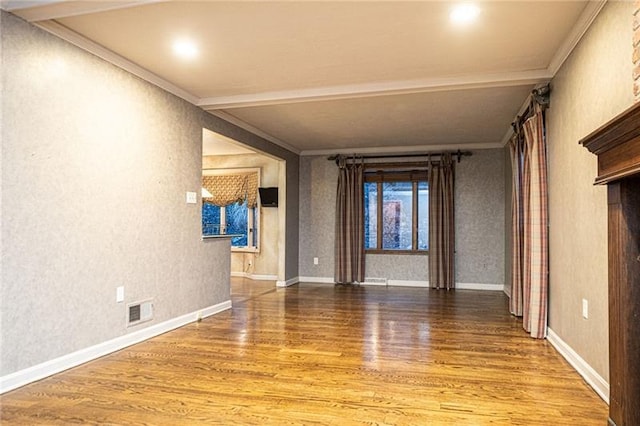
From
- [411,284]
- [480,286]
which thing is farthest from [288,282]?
[480,286]

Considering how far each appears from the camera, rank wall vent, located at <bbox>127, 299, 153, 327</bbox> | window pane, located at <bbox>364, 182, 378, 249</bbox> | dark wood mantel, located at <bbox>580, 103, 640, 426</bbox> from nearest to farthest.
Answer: dark wood mantel, located at <bbox>580, 103, 640, 426</bbox>
wall vent, located at <bbox>127, 299, 153, 327</bbox>
window pane, located at <bbox>364, 182, 378, 249</bbox>

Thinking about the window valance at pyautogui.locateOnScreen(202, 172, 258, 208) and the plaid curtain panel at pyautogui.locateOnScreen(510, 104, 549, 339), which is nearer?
the plaid curtain panel at pyautogui.locateOnScreen(510, 104, 549, 339)

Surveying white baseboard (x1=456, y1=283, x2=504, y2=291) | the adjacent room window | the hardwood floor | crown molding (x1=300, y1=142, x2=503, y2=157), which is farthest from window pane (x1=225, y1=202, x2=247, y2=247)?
white baseboard (x1=456, y1=283, x2=504, y2=291)

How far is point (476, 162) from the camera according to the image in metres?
6.91

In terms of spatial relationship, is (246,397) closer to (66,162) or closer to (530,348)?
(66,162)

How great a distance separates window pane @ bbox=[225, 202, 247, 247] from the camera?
8.29 meters

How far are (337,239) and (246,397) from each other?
498 cm

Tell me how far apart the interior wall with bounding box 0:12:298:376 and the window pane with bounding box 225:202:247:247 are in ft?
12.5

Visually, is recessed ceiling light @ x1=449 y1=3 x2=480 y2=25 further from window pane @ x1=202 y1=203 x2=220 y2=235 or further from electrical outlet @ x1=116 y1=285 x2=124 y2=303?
window pane @ x1=202 y1=203 x2=220 y2=235

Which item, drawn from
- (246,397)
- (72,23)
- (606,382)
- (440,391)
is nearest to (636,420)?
(606,382)

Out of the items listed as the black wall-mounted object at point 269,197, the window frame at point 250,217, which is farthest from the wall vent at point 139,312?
the window frame at point 250,217

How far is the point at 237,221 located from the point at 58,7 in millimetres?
6043

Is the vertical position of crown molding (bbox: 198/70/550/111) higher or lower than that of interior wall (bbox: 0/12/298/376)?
higher

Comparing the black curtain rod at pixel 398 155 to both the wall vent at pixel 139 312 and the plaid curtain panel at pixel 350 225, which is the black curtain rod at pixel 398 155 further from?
the wall vent at pixel 139 312
